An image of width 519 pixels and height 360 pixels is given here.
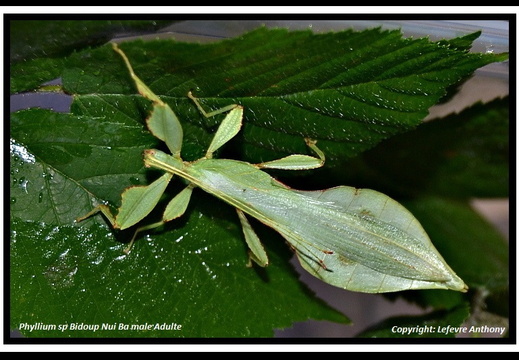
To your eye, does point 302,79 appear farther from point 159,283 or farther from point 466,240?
point 466,240

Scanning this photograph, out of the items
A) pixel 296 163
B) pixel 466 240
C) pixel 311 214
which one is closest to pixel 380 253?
pixel 311 214

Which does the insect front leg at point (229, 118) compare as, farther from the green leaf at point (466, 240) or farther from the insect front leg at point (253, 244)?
the green leaf at point (466, 240)

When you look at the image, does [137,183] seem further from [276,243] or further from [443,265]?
[443,265]

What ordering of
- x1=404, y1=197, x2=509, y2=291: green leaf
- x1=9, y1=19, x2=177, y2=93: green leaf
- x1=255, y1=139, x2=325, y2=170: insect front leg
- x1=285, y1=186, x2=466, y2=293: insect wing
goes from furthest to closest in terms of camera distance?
x1=404, y1=197, x2=509, y2=291: green leaf < x1=255, y1=139, x2=325, y2=170: insect front leg < x1=285, y1=186, x2=466, y2=293: insect wing < x1=9, y1=19, x2=177, y2=93: green leaf

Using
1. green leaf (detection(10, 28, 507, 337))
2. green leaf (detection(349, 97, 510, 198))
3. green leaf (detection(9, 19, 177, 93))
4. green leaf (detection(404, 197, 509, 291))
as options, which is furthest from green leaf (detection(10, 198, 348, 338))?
green leaf (detection(404, 197, 509, 291))

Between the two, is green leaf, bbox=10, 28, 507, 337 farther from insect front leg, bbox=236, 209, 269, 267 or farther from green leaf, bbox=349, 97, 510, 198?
green leaf, bbox=349, 97, 510, 198

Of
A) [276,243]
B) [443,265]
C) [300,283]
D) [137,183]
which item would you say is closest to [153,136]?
[137,183]
